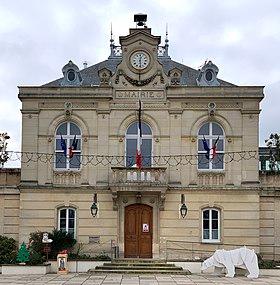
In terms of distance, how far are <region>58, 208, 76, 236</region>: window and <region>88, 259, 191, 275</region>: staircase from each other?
122 inches

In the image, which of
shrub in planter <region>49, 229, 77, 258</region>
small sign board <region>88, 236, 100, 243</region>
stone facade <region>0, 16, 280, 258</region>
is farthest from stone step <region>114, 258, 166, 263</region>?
shrub in planter <region>49, 229, 77, 258</region>

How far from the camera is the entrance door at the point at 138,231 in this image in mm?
34250

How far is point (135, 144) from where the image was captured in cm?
A: 3506

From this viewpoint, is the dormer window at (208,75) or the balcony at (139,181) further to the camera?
the dormer window at (208,75)

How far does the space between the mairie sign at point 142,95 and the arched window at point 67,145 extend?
2578mm

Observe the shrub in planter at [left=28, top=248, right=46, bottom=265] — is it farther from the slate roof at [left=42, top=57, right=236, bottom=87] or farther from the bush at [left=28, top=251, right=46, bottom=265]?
the slate roof at [left=42, top=57, right=236, bottom=87]

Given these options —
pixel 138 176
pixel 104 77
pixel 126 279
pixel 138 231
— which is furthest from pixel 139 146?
pixel 126 279

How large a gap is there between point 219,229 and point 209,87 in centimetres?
655

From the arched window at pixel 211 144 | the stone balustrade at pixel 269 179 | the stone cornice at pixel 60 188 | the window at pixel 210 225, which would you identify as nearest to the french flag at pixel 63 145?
the stone cornice at pixel 60 188

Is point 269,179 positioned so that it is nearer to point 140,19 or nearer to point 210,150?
point 210,150

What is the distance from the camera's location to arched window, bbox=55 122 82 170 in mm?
34844

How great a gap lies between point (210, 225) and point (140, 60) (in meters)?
8.30

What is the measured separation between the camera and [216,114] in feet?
114

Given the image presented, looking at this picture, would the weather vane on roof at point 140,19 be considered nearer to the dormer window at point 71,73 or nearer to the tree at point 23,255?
the dormer window at point 71,73
